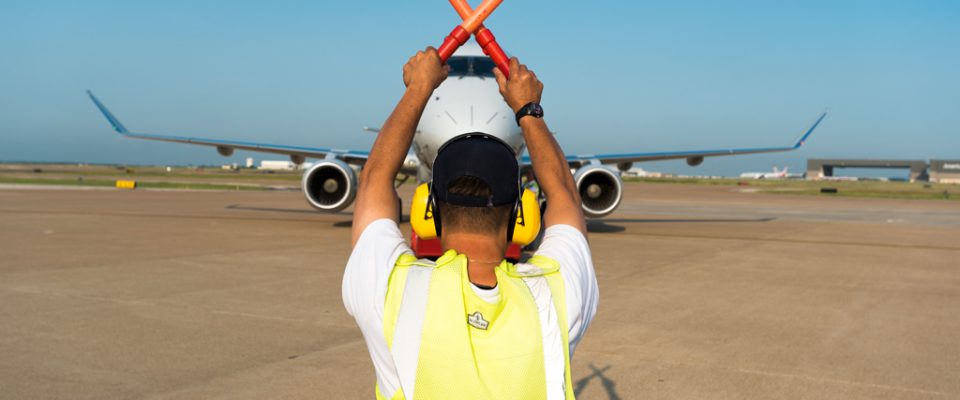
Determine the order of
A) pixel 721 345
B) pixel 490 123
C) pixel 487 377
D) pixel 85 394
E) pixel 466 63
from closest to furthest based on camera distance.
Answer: pixel 487 377
pixel 85 394
pixel 721 345
pixel 490 123
pixel 466 63

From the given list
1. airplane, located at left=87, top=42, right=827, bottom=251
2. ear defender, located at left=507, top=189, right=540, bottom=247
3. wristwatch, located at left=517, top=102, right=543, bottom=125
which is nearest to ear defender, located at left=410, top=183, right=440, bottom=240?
ear defender, located at left=507, top=189, right=540, bottom=247

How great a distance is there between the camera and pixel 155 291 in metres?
7.64

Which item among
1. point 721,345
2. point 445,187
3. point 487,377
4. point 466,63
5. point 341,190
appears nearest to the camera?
point 487,377

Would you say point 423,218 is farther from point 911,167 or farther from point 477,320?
point 911,167

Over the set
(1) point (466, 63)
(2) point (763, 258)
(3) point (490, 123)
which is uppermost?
(1) point (466, 63)

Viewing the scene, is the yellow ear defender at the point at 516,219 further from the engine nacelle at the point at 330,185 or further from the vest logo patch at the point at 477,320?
the engine nacelle at the point at 330,185

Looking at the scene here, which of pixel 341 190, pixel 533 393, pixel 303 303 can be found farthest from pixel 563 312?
pixel 341 190

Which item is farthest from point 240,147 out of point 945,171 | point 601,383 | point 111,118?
point 945,171

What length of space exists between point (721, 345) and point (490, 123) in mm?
6262

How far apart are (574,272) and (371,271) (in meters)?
0.48

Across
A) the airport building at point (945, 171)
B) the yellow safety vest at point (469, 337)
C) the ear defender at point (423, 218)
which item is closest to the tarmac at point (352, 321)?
the ear defender at point (423, 218)

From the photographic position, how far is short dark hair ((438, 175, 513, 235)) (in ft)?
5.87

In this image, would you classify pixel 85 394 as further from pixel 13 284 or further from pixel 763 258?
pixel 763 258

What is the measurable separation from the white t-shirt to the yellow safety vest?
4 cm
